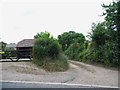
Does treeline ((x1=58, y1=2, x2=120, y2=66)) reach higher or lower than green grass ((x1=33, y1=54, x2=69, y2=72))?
higher

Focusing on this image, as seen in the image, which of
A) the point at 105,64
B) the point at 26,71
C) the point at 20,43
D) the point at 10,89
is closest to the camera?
the point at 10,89

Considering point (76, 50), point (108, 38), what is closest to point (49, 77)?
point (108, 38)

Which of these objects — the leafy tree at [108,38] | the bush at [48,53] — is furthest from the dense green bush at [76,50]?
the bush at [48,53]

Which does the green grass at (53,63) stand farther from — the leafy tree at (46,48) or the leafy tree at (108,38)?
the leafy tree at (108,38)

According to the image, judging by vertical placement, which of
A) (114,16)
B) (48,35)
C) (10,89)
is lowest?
(10,89)

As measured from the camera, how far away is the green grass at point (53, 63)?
1922 centimetres

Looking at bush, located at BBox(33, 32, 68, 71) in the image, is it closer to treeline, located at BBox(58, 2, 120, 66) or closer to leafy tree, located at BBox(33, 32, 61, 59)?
leafy tree, located at BBox(33, 32, 61, 59)

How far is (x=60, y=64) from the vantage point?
794 inches

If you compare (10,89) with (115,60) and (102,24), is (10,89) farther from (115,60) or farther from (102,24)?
(102,24)

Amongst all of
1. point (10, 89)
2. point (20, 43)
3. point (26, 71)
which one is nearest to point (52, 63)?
point (26, 71)

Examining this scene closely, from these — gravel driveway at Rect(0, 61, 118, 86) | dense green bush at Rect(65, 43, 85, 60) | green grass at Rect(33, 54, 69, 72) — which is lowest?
gravel driveway at Rect(0, 61, 118, 86)

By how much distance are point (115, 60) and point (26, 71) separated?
25.4ft

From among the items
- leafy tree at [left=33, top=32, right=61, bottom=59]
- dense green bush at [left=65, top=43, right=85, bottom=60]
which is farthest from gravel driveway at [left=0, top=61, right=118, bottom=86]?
dense green bush at [left=65, top=43, right=85, bottom=60]

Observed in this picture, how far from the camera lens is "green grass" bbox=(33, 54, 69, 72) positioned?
1922 cm
